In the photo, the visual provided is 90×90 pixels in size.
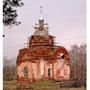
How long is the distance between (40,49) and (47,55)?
6cm

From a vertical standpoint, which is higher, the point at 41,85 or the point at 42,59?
the point at 42,59

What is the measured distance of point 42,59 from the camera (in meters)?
1.26

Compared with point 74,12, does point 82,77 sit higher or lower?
lower

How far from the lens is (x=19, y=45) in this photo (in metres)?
1.25

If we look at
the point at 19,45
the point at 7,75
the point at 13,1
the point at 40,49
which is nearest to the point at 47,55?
the point at 40,49

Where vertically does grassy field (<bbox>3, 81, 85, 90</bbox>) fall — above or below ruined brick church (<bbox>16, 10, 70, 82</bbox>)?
below

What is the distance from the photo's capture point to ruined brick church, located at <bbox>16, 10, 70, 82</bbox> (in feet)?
4.09

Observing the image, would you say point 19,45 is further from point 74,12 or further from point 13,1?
point 74,12

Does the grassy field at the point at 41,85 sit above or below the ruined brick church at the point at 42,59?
below

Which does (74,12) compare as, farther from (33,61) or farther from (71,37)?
(33,61)

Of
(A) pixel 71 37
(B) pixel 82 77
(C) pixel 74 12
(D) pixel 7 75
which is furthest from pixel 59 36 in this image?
(D) pixel 7 75

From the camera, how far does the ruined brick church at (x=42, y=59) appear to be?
4.09 ft

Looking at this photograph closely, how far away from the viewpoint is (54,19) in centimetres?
126

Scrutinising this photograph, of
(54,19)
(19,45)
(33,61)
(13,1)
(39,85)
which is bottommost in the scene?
(39,85)
